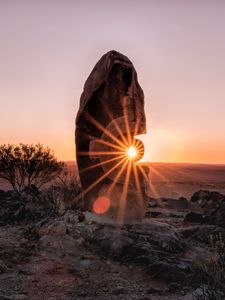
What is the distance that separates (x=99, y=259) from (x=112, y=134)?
303 cm

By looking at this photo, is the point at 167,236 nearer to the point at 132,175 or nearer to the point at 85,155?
the point at 132,175

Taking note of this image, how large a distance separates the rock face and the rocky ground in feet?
2.01

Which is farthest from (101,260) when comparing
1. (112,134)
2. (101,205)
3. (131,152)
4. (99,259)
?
(112,134)

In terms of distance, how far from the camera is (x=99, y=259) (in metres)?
8.64

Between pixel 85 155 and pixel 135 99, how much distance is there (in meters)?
1.88

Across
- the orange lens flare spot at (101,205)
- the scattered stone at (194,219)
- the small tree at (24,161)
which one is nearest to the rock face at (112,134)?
the orange lens flare spot at (101,205)

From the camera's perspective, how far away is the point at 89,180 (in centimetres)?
1041

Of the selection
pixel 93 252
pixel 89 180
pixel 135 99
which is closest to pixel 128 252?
pixel 93 252

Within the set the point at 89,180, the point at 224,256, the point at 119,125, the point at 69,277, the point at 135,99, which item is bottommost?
the point at 69,277

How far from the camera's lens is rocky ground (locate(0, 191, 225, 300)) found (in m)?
7.16

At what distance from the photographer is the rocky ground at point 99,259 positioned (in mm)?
7164

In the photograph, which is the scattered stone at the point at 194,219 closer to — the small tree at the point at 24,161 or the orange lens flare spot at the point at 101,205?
the orange lens flare spot at the point at 101,205

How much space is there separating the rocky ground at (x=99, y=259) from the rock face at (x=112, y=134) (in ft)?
2.01

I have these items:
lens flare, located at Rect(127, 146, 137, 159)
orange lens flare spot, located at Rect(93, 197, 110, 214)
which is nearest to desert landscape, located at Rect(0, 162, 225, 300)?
orange lens flare spot, located at Rect(93, 197, 110, 214)
